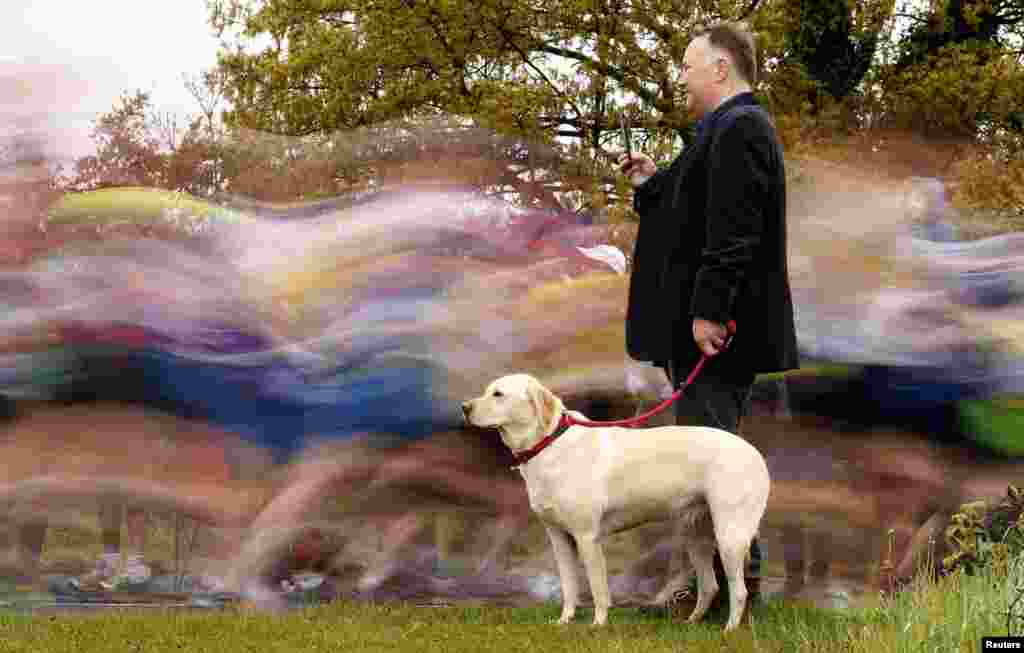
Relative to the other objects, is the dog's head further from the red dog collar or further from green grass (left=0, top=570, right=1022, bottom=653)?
green grass (left=0, top=570, right=1022, bottom=653)

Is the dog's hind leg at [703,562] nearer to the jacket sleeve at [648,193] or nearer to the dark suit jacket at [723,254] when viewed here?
the dark suit jacket at [723,254]

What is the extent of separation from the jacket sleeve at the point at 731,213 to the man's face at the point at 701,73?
0.94 ft

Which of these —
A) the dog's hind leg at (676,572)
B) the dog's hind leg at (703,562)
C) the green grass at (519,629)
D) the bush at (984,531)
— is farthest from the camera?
the bush at (984,531)

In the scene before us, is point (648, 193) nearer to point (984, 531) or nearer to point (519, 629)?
point (519, 629)

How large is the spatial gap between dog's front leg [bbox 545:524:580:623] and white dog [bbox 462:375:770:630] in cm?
9

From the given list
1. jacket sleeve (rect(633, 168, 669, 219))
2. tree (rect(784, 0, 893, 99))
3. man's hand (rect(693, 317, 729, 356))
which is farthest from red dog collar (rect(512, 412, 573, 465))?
tree (rect(784, 0, 893, 99))

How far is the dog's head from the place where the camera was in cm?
464

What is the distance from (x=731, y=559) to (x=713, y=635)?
28 centimetres

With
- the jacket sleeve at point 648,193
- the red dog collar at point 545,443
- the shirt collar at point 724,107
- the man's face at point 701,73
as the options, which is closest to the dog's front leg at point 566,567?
the red dog collar at point 545,443

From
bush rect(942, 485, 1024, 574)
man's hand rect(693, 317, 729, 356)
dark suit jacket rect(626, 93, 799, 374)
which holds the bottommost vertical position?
bush rect(942, 485, 1024, 574)

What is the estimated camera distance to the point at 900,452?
589 centimetres

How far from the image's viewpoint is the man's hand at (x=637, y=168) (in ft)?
16.4

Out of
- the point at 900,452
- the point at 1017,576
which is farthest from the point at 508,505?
the point at 1017,576

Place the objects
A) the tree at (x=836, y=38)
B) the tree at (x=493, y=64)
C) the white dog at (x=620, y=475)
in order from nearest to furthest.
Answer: the white dog at (x=620, y=475)
the tree at (x=493, y=64)
the tree at (x=836, y=38)
